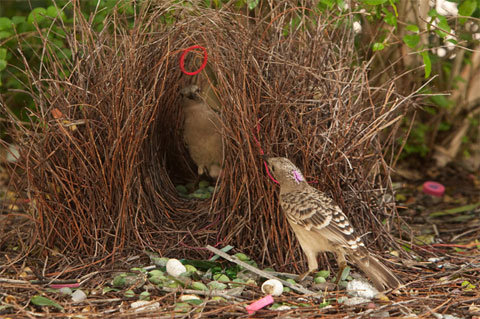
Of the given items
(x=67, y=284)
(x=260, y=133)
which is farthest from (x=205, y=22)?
(x=67, y=284)

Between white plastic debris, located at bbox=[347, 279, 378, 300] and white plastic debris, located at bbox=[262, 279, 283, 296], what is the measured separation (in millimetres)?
353

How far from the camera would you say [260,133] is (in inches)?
132

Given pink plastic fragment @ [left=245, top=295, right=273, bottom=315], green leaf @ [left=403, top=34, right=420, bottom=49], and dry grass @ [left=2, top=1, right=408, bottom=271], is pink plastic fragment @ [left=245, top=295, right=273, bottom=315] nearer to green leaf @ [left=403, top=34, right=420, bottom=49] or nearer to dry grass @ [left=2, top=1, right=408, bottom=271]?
dry grass @ [left=2, top=1, right=408, bottom=271]

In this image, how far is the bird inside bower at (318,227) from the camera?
3.06 meters

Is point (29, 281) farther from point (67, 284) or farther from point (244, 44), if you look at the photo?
point (244, 44)

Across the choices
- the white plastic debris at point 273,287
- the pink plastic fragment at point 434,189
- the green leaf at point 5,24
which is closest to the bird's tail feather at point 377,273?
the white plastic debris at point 273,287

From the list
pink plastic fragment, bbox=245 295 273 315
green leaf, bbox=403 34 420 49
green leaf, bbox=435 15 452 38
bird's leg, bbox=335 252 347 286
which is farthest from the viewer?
green leaf, bbox=403 34 420 49

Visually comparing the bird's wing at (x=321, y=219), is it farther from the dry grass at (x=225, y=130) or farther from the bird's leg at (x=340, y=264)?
the dry grass at (x=225, y=130)

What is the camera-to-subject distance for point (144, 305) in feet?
9.50

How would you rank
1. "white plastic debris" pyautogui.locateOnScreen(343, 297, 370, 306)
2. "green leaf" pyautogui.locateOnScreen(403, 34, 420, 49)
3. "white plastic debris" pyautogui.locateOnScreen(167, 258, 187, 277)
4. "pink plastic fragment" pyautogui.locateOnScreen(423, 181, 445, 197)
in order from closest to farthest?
"white plastic debris" pyautogui.locateOnScreen(343, 297, 370, 306), "white plastic debris" pyautogui.locateOnScreen(167, 258, 187, 277), "green leaf" pyautogui.locateOnScreen(403, 34, 420, 49), "pink plastic fragment" pyautogui.locateOnScreen(423, 181, 445, 197)

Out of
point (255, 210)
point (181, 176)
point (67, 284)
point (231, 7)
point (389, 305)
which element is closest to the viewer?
point (389, 305)

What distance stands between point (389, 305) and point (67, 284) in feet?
5.31

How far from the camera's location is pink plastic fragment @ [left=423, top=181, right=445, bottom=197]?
5052mm

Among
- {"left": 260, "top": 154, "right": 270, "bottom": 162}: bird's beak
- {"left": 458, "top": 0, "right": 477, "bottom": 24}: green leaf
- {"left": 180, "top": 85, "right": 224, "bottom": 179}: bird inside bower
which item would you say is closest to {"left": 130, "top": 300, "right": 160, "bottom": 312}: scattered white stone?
{"left": 260, "top": 154, "right": 270, "bottom": 162}: bird's beak
